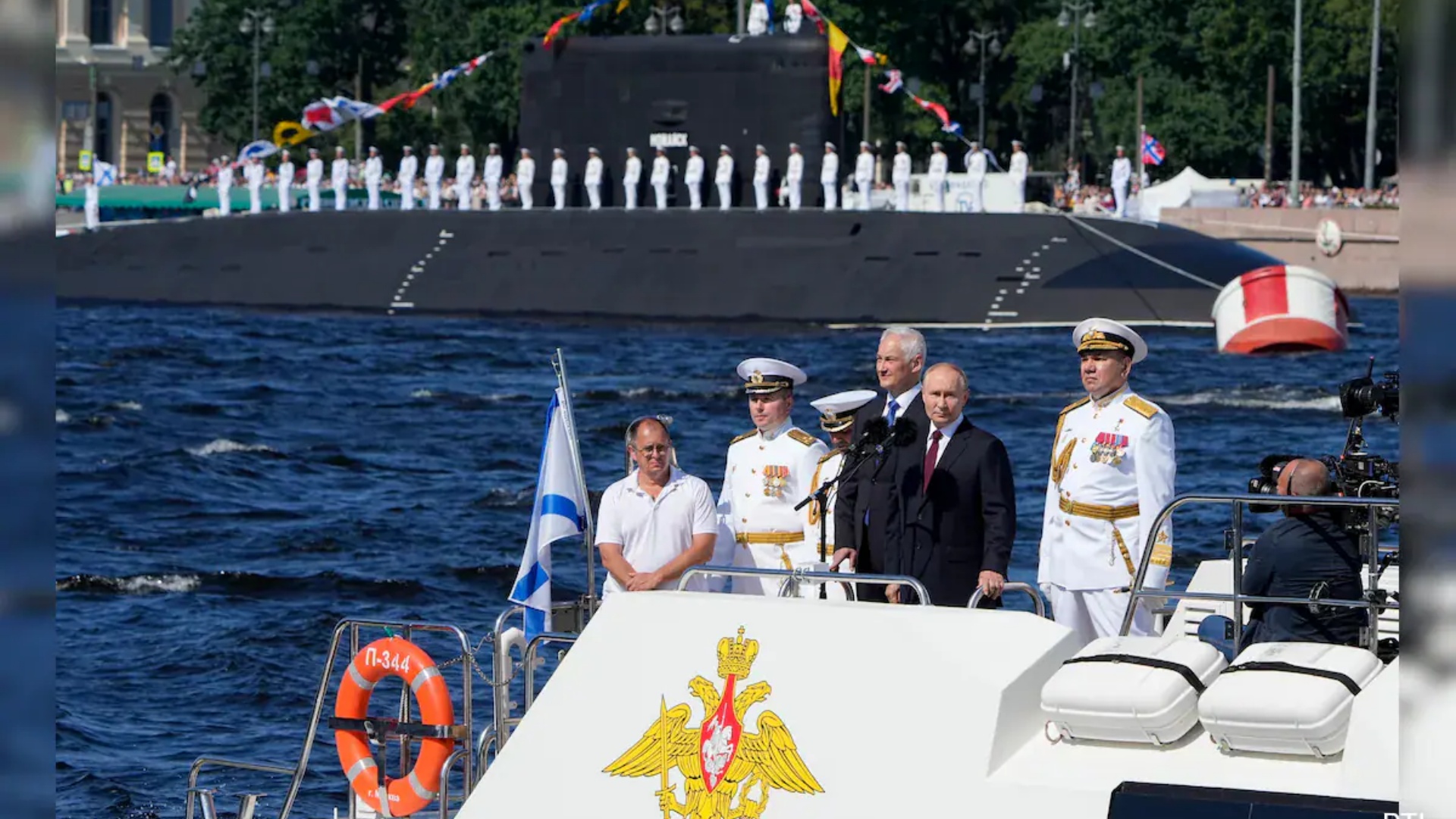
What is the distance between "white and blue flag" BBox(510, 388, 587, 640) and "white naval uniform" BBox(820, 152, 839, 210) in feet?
102

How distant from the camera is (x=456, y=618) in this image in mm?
15297

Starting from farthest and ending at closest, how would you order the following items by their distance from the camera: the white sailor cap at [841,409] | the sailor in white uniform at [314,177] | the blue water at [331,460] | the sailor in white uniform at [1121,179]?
the sailor in white uniform at [314,177] < the sailor in white uniform at [1121,179] < the blue water at [331,460] < the white sailor cap at [841,409]

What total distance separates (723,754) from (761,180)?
114 feet

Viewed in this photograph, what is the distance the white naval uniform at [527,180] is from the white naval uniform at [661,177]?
309 cm

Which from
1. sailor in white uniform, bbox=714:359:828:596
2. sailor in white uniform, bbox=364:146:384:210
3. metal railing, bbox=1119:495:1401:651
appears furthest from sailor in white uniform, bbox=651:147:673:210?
metal railing, bbox=1119:495:1401:651

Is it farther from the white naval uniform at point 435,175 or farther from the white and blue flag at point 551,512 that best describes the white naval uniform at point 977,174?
the white and blue flag at point 551,512

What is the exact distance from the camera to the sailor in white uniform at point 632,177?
39094mm

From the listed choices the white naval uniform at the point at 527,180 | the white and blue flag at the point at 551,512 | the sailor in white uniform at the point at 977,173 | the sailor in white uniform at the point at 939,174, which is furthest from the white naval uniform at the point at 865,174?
the white and blue flag at the point at 551,512

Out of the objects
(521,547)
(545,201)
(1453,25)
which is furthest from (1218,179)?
(1453,25)

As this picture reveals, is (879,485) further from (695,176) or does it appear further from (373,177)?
(373,177)

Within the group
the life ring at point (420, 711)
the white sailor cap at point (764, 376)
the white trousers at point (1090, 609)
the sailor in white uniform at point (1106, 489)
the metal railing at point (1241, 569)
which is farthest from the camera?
the white sailor cap at point (764, 376)

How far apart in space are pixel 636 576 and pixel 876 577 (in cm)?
272

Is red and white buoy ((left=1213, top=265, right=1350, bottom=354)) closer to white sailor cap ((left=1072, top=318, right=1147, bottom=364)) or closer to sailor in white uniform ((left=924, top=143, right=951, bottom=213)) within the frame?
sailor in white uniform ((left=924, top=143, right=951, bottom=213))

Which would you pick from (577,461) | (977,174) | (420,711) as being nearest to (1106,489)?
(577,461)
